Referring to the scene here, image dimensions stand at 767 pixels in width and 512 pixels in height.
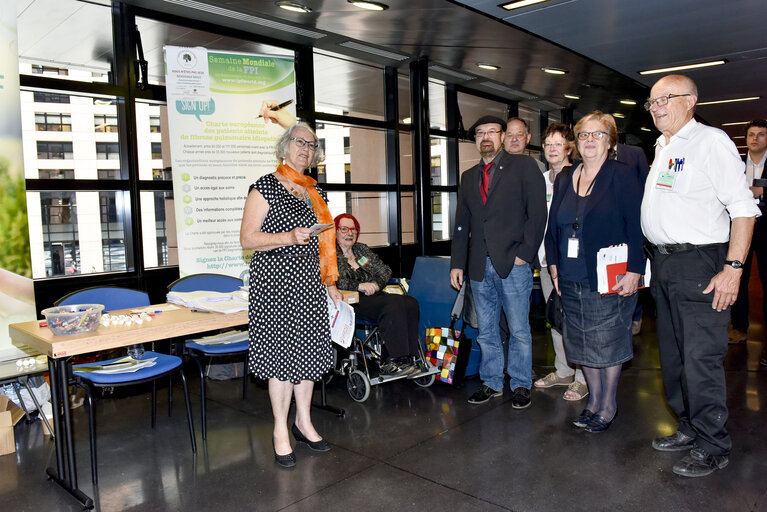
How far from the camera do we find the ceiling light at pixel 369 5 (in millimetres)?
4121

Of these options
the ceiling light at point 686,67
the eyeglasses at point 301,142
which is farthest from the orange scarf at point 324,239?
the ceiling light at point 686,67

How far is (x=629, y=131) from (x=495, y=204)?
32.3 ft

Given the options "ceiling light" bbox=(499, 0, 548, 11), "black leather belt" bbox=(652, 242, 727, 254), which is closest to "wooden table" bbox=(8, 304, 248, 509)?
"black leather belt" bbox=(652, 242, 727, 254)

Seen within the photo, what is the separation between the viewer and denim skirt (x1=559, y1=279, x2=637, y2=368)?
3008 millimetres

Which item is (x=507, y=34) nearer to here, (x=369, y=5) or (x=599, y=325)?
(x=369, y=5)

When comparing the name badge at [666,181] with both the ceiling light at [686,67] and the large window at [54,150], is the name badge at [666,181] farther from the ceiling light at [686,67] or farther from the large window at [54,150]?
the ceiling light at [686,67]

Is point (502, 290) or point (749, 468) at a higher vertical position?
point (502, 290)

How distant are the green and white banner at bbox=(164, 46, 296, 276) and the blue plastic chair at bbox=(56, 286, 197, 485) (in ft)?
3.12

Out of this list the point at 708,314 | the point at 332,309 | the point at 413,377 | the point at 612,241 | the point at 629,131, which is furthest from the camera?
the point at 629,131

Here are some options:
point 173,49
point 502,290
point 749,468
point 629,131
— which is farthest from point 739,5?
point 629,131

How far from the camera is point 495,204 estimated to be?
3.50 m

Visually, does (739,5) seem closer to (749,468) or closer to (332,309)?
(749,468)

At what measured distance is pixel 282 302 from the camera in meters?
2.74

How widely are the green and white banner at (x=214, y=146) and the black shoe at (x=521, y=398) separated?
2.32m
